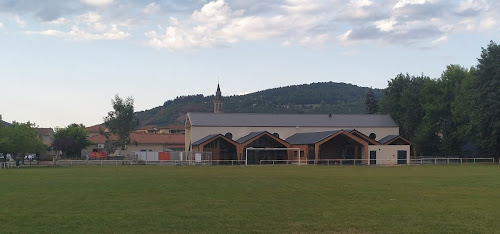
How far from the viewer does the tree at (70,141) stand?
293 feet

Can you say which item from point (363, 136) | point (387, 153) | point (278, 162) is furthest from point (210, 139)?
point (387, 153)

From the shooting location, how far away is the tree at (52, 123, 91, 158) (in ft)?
293

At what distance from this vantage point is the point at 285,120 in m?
86.1

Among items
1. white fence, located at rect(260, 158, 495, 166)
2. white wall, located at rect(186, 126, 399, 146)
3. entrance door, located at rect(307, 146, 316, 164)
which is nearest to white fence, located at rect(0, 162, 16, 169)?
white wall, located at rect(186, 126, 399, 146)

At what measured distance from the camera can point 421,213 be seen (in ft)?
52.9

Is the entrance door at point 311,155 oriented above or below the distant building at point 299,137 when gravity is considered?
below

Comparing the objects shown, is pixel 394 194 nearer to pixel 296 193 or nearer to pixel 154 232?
pixel 296 193

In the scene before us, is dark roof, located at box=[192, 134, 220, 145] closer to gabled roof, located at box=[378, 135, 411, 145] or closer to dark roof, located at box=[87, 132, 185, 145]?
gabled roof, located at box=[378, 135, 411, 145]

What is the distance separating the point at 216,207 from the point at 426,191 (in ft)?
32.9

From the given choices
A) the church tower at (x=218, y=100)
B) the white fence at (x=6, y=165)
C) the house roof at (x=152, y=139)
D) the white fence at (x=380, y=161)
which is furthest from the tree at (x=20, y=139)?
the church tower at (x=218, y=100)

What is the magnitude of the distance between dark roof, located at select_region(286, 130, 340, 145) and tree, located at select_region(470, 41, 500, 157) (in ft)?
52.6

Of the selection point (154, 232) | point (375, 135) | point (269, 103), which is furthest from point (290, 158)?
point (269, 103)

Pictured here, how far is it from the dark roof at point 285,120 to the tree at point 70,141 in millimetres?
19871

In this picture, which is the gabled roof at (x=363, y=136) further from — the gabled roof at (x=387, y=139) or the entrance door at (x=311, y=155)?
the gabled roof at (x=387, y=139)
